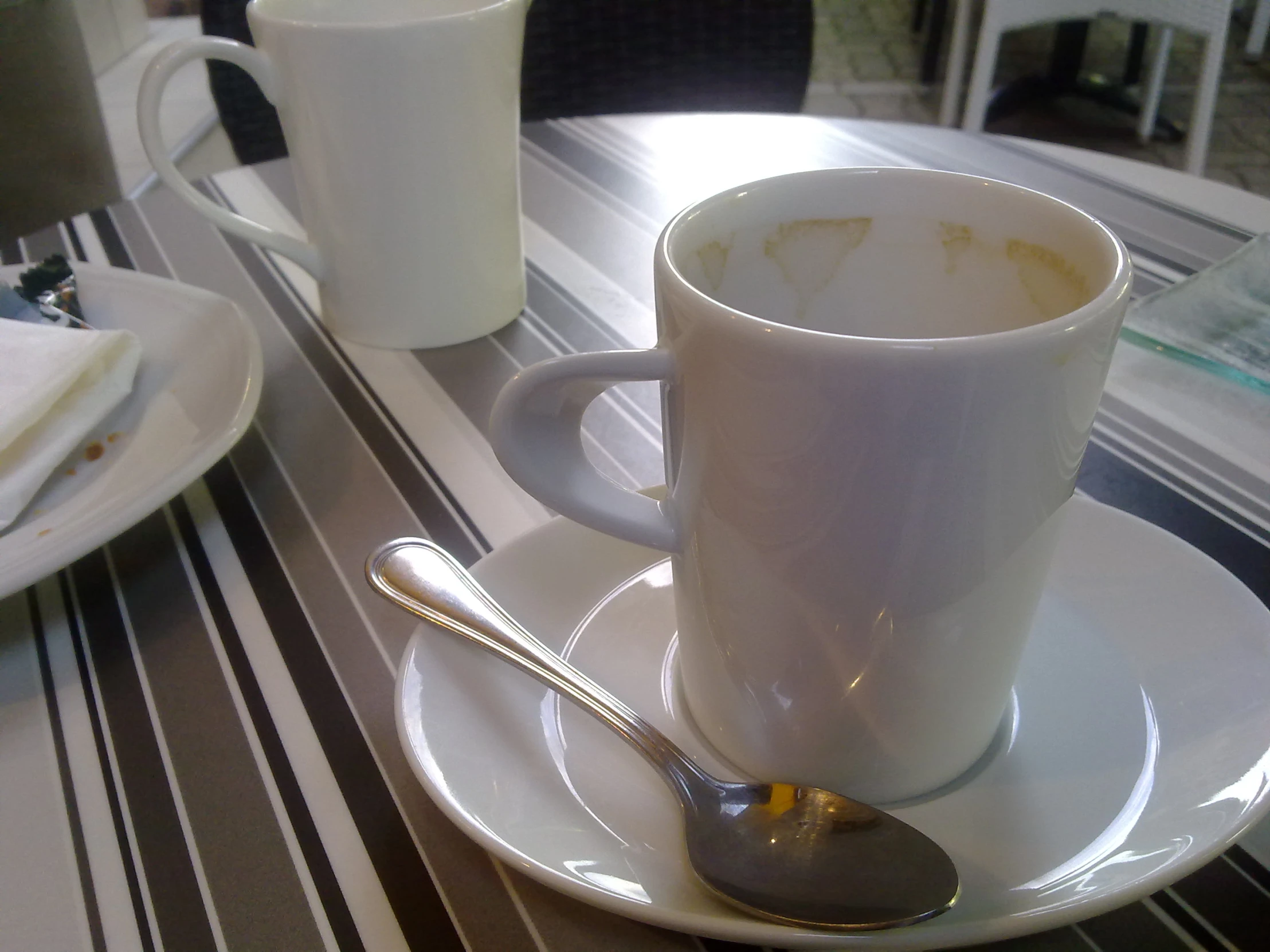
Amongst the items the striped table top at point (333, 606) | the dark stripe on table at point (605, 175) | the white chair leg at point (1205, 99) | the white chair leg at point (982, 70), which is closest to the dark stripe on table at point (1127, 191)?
the striped table top at point (333, 606)

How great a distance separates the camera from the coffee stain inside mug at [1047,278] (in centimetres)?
27

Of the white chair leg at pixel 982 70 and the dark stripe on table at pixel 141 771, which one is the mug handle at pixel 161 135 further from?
the white chair leg at pixel 982 70

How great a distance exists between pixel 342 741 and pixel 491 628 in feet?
0.22

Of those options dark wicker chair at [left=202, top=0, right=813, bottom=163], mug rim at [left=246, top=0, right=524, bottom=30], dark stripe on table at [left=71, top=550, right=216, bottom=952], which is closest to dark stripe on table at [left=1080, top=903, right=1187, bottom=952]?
dark stripe on table at [left=71, top=550, right=216, bottom=952]

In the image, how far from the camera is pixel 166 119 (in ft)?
6.67

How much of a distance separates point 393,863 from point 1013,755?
0.60 feet

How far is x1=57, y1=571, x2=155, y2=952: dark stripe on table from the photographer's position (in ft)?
0.88

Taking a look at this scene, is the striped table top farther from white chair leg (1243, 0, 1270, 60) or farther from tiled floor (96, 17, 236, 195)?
white chair leg (1243, 0, 1270, 60)

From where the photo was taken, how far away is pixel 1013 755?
28 cm

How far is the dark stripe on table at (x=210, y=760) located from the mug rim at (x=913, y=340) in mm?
197

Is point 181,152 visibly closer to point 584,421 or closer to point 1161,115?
point 584,421

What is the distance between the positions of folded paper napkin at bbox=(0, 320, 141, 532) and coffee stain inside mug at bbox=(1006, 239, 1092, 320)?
0.38 m

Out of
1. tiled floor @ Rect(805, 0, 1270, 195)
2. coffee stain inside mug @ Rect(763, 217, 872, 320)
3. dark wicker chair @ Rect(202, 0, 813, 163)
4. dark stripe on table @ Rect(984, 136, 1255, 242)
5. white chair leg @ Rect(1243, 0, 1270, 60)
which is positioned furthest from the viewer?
white chair leg @ Rect(1243, 0, 1270, 60)

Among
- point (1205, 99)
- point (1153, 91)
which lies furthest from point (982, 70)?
point (1153, 91)
